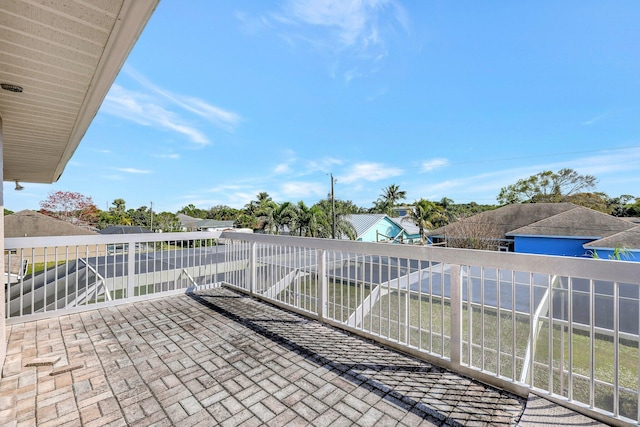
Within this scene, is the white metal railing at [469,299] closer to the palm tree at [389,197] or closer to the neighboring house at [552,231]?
the neighboring house at [552,231]

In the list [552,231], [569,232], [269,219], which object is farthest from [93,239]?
[569,232]

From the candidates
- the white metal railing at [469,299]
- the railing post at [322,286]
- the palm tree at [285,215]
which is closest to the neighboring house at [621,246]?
the white metal railing at [469,299]

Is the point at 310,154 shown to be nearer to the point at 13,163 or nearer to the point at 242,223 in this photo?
the point at 242,223

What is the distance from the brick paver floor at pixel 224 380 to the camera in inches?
68.1

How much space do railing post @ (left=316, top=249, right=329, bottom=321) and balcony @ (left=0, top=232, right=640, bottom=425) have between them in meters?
0.01

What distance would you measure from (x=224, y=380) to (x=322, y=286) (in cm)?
147

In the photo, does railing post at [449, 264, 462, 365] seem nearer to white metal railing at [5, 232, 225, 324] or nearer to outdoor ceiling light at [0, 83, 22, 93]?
white metal railing at [5, 232, 225, 324]

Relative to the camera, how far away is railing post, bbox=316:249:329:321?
3.29 m

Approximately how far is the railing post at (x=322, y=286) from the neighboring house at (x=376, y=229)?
20676 mm

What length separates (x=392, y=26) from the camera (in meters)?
11.9

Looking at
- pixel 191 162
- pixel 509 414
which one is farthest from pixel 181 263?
pixel 191 162

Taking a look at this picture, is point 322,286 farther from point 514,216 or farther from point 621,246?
point 514,216

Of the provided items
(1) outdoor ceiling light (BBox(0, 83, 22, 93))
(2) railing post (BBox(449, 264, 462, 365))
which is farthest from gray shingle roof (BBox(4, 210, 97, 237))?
(2) railing post (BBox(449, 264, 462, 365))

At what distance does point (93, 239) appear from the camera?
379 centimetres
